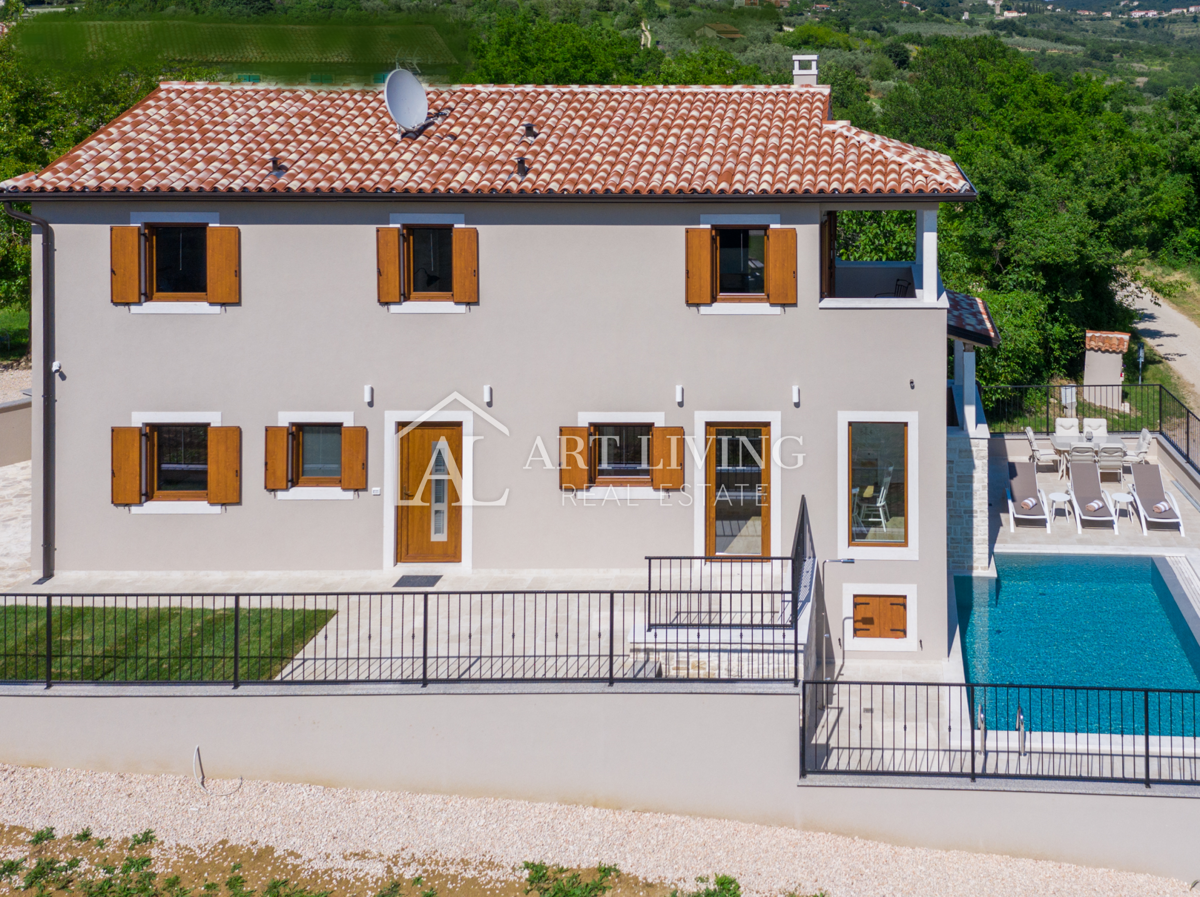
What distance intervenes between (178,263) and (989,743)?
12285 millimetres

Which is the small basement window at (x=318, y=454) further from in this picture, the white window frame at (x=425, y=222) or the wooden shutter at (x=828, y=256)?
the wooden shutter at (x=828, y=256)

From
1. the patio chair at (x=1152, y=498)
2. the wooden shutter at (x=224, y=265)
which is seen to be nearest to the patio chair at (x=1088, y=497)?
the patio chair at (x=1152, y=498)

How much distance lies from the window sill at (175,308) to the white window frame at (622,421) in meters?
5.39

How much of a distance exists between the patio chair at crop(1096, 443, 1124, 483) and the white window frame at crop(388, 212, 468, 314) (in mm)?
15032

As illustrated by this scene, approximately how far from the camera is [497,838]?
1058 centimetres

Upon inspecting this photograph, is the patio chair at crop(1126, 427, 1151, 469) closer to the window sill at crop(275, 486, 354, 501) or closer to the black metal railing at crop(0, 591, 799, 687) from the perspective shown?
the black metal railing at crop(0, 591, 799, 687)

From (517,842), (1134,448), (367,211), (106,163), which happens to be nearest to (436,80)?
(367,211)

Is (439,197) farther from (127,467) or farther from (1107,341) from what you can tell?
(1107,341)

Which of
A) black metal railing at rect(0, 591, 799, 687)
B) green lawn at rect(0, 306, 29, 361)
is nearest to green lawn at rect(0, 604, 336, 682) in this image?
black metal railing at rect(0, 591, 799, 687)

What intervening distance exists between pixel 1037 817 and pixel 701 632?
399cm

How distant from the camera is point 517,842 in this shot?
1052cm

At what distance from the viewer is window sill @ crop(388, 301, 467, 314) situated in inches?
583

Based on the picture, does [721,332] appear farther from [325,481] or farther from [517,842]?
[517,842]

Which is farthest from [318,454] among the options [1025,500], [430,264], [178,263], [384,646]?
[1025,500]
